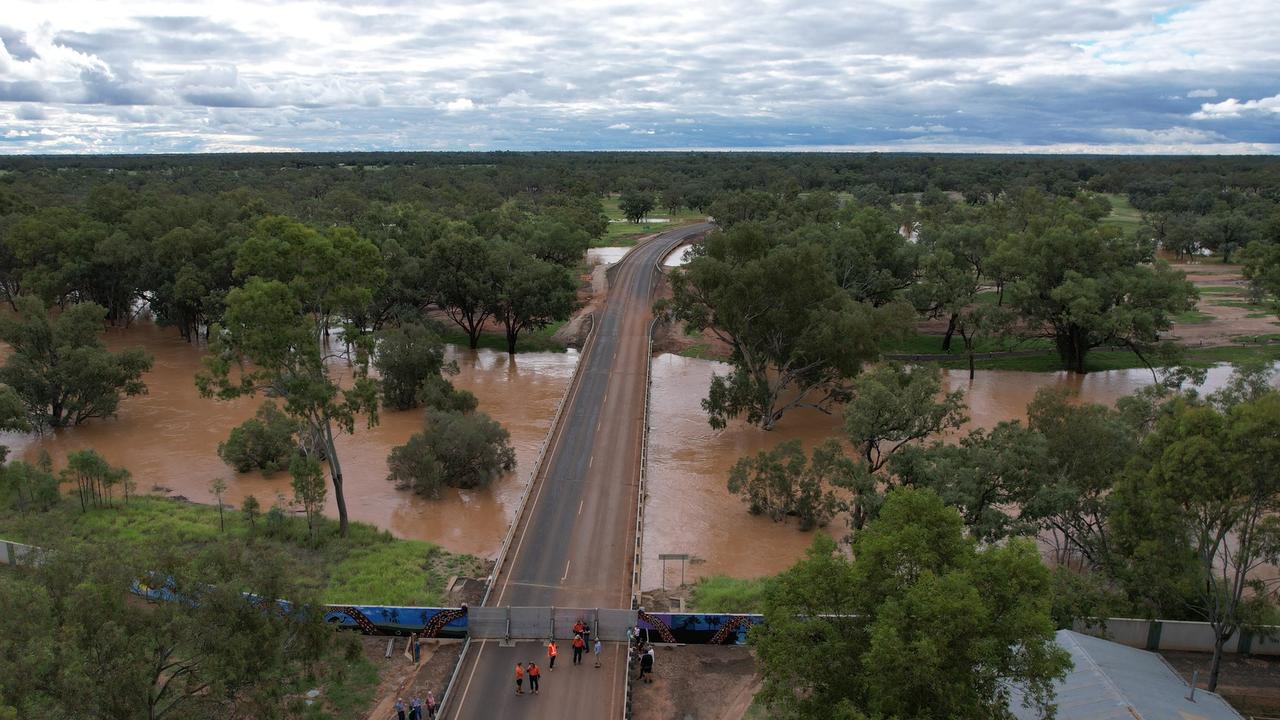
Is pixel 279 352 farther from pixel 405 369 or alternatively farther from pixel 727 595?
pixel 405 369

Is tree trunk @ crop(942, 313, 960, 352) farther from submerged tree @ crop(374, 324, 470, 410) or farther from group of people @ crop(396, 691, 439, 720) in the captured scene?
group of people @ crop(396, 691, 439, 720)

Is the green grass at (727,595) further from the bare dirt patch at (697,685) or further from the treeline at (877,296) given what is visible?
the treeline at (877,296)

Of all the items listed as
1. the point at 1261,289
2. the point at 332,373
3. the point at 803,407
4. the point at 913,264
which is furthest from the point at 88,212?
the point at 1261,289

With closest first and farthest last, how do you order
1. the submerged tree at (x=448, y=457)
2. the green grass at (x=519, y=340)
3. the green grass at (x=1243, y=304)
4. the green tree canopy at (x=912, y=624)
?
the green tree canopy at (x=912, y=624) → the submerged tree at (x=448, y=457) → the green grass at (x=519, y=340) → the green grass at (x=1243, y=304)

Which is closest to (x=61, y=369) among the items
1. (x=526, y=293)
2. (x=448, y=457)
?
(x=448, y=457)

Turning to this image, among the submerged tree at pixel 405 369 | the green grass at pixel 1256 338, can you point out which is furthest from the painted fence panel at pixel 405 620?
the green grass at pixel 1256 338

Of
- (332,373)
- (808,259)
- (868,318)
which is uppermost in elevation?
(808,259)

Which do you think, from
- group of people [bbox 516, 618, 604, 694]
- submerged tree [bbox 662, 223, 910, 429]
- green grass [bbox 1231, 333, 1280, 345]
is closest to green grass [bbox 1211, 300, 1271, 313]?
green grass [bbox 1231, 333, 1280, 345]

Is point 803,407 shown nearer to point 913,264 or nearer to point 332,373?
point 913,264
